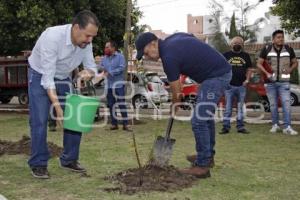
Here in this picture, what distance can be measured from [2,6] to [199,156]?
10744 millimetres

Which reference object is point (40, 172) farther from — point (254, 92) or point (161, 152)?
point (254, 92)

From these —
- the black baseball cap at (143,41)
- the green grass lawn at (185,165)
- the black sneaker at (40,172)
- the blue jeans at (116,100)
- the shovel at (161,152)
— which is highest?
the black baseball cap at (143,41)

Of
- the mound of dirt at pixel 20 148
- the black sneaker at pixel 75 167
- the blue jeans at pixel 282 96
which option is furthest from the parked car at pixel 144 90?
the black sneaker at pixel 75 167

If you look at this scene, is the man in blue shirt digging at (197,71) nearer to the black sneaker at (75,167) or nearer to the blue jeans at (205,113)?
the blue jeans at (205,113)

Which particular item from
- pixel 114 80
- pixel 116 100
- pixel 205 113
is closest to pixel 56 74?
pixel 205 113

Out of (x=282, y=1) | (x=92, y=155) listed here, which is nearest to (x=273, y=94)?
(x=282, y=1)

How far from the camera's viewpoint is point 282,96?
9.95m

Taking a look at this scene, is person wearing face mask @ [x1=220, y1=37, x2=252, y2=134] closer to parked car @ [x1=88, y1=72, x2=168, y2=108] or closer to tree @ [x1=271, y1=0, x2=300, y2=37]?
tree @ [x1=271, y1=0, x2=300, y2=37]

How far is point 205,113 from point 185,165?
3.69 feet

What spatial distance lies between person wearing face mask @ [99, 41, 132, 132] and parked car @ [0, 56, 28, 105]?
36.4 feet

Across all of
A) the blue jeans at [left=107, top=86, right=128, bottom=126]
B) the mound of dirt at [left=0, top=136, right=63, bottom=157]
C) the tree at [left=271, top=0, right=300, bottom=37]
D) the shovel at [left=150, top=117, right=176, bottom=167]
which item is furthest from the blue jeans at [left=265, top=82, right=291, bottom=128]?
the shovel at [left=150, top=117, right=176, bottom=167]

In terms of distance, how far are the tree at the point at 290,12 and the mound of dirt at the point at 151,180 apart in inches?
267

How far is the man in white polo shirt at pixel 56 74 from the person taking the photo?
5488mm

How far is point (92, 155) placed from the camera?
7.26 metres
